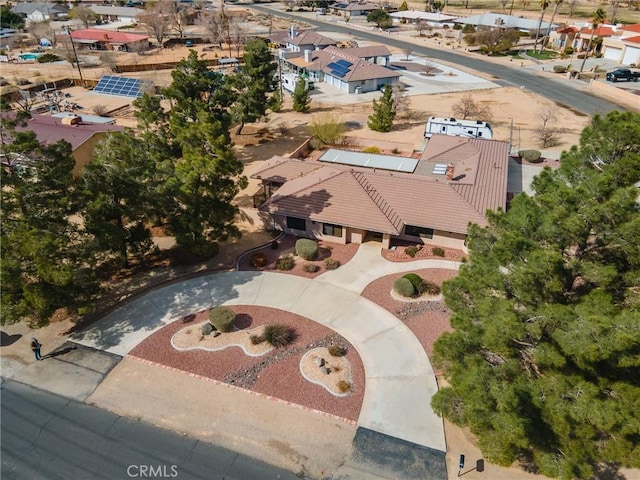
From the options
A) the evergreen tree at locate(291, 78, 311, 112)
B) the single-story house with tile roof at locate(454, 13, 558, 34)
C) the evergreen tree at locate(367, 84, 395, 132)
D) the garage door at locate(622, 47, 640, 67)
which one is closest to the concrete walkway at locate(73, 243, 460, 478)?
the evergreen tree at locate(367, 84, 395, 132)

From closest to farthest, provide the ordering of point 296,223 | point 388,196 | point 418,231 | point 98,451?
Result: point 98,451, point 418,231, point 388,196, point 296,223

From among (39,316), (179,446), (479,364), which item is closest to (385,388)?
(479,364)

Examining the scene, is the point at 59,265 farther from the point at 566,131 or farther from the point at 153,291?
the point at 566,131

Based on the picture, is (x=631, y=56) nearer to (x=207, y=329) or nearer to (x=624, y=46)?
(x=624, y=46)

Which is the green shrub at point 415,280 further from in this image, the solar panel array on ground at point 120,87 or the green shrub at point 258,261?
the solar panel array on ground at point 120,87

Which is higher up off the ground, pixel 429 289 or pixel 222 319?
pixel 222 319

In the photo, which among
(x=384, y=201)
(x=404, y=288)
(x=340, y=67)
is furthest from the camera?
(x=340, y=67)

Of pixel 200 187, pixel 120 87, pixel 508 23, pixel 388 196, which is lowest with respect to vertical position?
pixel 120 87

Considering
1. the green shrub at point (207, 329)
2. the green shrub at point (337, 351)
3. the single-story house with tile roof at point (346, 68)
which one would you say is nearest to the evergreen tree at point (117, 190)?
the green shrub at point (207, 329)

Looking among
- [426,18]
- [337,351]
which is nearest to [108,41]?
[426,18]
